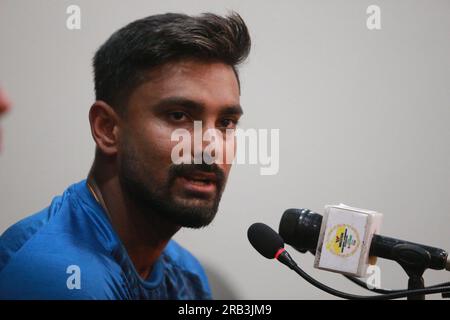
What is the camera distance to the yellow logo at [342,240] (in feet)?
3.33

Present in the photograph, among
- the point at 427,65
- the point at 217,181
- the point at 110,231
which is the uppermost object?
the point at 427,65

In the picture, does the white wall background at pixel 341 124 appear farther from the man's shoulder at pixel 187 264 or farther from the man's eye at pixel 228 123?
the man's eye at pixel 228 123

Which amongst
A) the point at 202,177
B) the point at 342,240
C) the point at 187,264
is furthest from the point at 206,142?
the point at 187,264

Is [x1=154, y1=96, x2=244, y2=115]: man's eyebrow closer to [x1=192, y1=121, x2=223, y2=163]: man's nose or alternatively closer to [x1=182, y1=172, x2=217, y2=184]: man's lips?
[x1=192, y1=121, x2=223, y2=163]: man's nose

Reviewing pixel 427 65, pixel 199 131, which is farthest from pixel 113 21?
pixel 427 65

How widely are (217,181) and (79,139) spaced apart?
439 mm

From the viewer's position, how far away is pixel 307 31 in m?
1.59

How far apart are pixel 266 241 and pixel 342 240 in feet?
0.50

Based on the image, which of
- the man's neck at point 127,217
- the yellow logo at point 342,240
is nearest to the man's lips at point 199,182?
the man's neck at point 127,217

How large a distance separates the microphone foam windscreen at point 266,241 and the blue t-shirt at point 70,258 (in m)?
0.33

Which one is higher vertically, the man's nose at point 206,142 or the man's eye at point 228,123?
the man's eye at point 228,123

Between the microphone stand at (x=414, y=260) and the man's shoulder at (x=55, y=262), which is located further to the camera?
the man's shoulder at (x=55, y=262)

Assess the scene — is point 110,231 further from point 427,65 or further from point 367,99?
point 427,65
